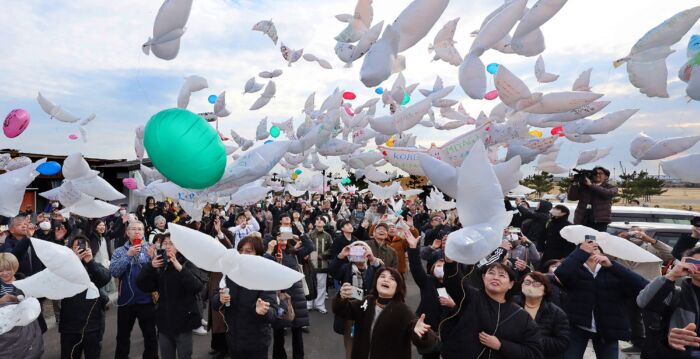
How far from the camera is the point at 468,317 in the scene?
274cm

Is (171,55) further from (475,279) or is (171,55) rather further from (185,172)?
(475,279)

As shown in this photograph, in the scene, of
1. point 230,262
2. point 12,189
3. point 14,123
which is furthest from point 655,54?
point 14,123

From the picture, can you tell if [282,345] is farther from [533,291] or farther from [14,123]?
[14,123]

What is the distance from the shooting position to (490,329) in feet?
8.66

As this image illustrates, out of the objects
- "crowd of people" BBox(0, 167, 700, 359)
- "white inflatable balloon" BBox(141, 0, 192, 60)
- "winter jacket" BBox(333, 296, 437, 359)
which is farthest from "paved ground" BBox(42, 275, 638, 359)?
"white inflatable balloon" BBox(141, 0, 192, 60)

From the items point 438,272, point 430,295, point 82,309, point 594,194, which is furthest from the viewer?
point 594,194

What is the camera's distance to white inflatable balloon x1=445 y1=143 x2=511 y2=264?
8.87ft

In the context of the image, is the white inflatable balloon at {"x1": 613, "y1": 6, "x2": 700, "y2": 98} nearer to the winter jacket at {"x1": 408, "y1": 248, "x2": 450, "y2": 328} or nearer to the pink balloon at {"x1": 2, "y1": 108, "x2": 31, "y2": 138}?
the winter jacket at {"x1": 408, "y1": 248, "x2": 450, "y2": 328}

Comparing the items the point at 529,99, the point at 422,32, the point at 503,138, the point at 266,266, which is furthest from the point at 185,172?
the point at 503,138

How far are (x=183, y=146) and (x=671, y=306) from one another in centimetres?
356

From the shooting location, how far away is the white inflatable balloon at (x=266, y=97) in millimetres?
8211

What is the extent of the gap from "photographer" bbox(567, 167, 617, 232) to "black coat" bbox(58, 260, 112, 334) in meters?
5.19

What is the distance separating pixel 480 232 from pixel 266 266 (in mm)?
1438

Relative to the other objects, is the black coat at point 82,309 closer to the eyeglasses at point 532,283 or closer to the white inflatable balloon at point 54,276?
the white inflatable balloon at point 54,276
